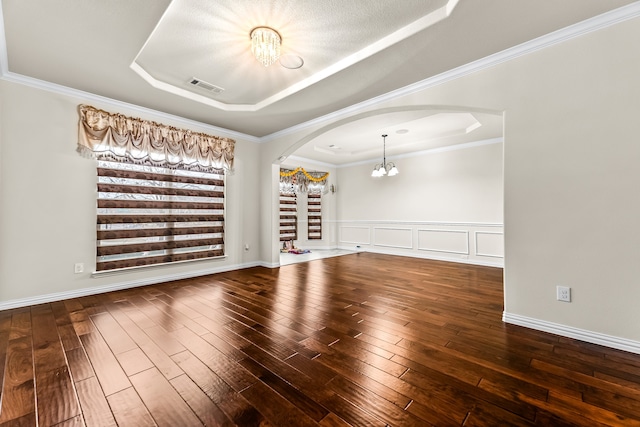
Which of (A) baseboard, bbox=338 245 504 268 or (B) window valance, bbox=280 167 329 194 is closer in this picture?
(A) baseboard, bbox=338 245 504 268

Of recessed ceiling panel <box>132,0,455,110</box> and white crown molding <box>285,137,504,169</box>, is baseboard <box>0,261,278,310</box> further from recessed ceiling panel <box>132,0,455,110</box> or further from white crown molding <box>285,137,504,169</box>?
white crown molding <box>285,137,504,169</box>

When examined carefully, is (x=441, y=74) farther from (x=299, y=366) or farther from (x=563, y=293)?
(x=299, y=366)

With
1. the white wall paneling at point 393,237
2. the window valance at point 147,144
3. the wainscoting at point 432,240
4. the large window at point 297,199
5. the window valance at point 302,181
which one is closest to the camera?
the window valance at point 147,144

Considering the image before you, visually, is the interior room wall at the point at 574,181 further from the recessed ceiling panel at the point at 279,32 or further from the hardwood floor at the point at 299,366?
the recessed ceiling panel at the point at 279,32

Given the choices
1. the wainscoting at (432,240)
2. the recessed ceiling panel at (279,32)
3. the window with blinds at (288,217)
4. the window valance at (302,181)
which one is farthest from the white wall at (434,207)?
the recessed ceiling panel at (279,32)

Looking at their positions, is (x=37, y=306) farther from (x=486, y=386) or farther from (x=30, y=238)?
(x=486, y=386)

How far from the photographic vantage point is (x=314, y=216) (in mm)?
8266

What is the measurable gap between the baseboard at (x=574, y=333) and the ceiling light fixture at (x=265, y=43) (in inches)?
133

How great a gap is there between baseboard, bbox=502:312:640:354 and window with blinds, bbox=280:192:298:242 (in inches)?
232

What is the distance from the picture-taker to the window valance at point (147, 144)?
343 cm

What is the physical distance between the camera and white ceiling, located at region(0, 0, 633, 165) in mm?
2074

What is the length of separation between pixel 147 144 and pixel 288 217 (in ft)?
14.5

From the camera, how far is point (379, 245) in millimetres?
7391

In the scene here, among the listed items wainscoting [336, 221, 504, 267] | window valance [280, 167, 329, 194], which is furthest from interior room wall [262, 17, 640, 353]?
window valance [280, 167, 329, 194]
